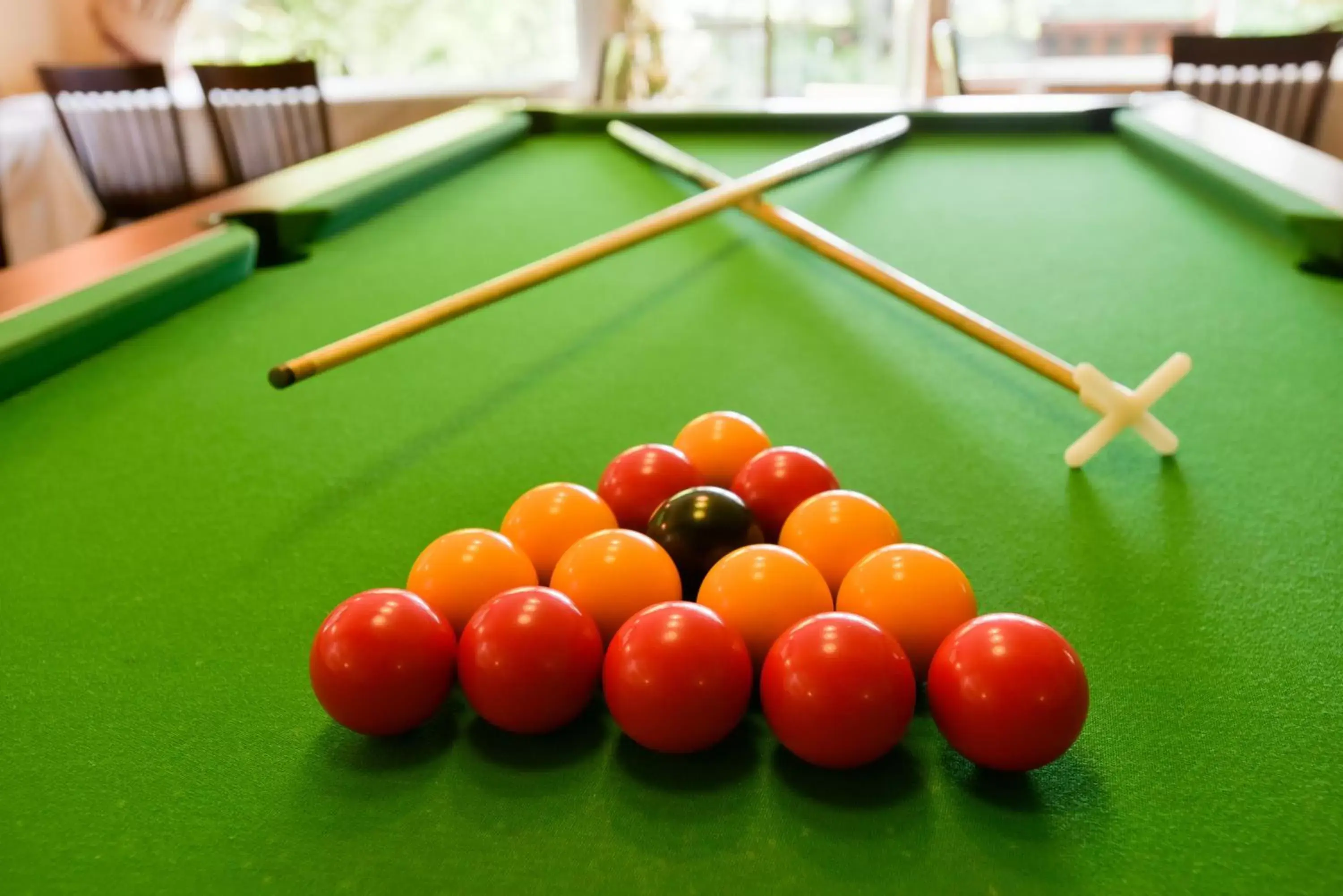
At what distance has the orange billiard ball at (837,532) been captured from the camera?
3.39ft

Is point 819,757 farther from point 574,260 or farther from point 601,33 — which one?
point 601,33

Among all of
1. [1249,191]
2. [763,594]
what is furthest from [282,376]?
[1249,191]

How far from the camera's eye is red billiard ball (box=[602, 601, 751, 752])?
2.62ft

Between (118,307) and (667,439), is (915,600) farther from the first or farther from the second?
(118,307)

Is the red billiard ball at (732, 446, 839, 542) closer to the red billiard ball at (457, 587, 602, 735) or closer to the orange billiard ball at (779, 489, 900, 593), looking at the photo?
the orange billiard ball at (779, 489, 900, 593)

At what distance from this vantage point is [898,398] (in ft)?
5.15

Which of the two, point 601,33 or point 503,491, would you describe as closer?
point 503,491

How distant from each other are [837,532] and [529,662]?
36 centimetres

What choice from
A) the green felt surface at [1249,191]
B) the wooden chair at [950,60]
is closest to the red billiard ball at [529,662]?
the green felt surface at [1249,191]

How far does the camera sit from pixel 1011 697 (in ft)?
2.53

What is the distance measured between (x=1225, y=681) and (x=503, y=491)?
811 mm

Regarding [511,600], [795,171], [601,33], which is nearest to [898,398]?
[511,600]

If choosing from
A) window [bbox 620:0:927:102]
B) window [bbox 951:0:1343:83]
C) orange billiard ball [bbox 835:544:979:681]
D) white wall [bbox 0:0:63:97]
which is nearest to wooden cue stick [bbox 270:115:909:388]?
orange billiard ball [bbox 835:544:979:681]

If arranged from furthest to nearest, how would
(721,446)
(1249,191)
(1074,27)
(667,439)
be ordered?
1. (1074,27)
2. (1249,191)
3. (667,439)
4. (721,446)
